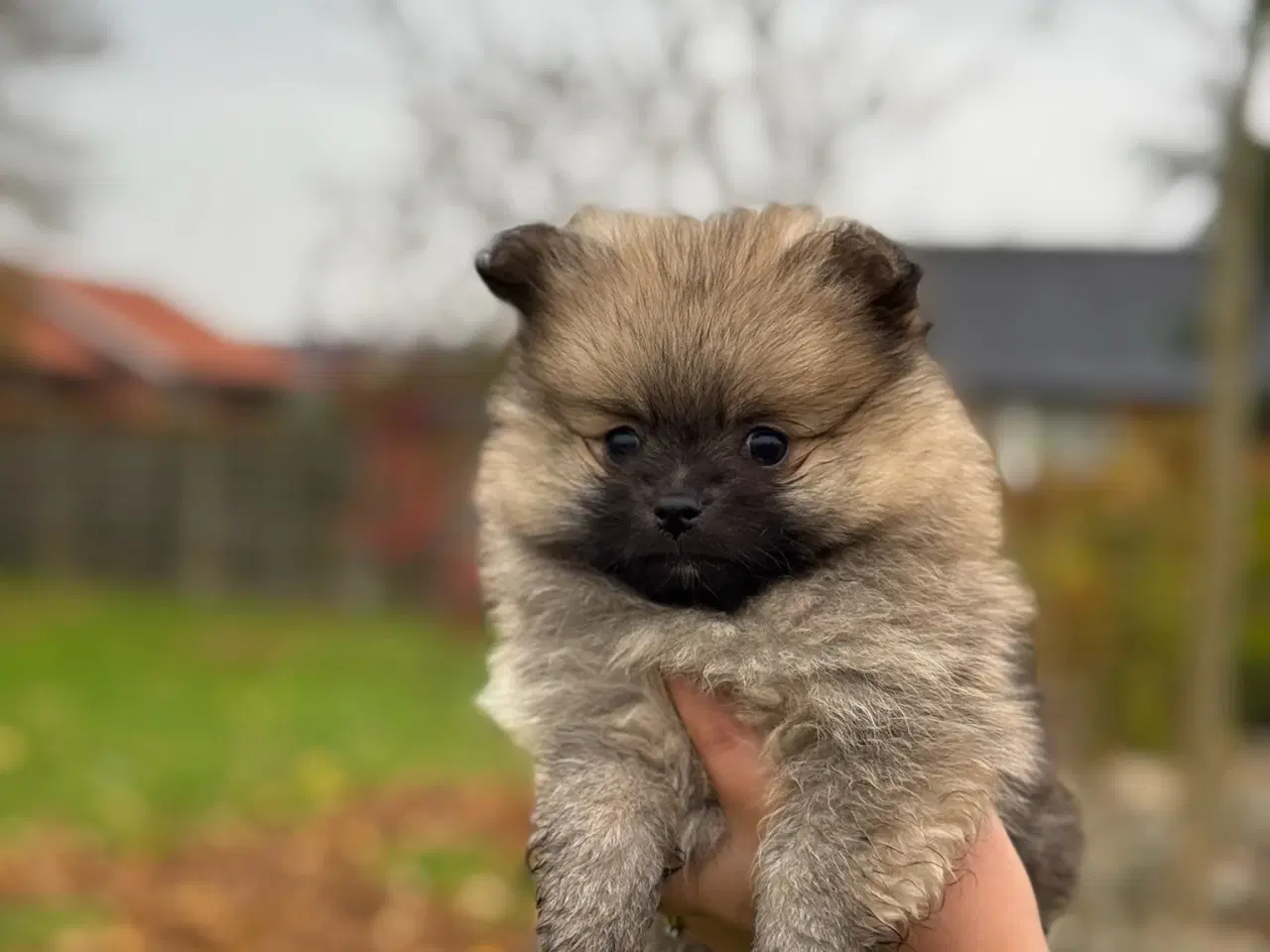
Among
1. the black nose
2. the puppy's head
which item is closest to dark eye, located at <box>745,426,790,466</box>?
the puppy's head

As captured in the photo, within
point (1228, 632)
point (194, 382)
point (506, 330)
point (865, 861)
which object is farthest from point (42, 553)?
point (865, 861)

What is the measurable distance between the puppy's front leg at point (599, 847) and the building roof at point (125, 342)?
1026cm

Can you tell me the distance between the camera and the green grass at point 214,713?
589 centimetres

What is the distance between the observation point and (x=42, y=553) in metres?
12.3

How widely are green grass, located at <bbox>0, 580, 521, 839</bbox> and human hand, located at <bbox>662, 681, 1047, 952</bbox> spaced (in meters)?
4.25

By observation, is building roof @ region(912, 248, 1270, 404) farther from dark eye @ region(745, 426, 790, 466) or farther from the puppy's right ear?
dark eye @ region(745, 426, 790, 466)

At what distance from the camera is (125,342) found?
16109 mm

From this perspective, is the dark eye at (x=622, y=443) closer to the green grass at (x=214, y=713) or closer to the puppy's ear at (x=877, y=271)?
the puppy's ear at (x=877, y=271)

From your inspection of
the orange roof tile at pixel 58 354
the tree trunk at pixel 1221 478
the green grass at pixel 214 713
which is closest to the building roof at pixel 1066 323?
the green grass at pixel 214 713

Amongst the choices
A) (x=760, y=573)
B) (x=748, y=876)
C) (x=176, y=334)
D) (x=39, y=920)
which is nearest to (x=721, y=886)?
(x=748, y=876)

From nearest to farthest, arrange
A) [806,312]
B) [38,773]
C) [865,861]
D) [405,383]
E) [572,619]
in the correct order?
[865,861]
[806,312]
[572,619]
[38,773]
[405,383]

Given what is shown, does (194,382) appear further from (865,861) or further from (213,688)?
(865,861)

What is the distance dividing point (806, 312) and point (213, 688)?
697 cm

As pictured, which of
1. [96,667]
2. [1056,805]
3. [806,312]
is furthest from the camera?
[96,667]
